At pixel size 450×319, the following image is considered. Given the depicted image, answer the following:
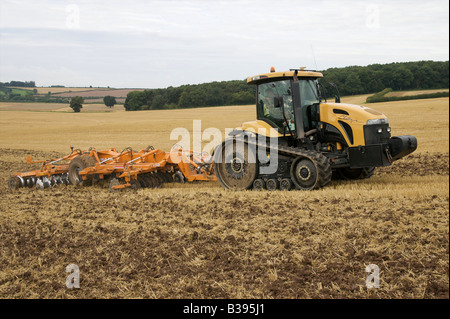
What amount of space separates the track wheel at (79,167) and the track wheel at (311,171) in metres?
6.12

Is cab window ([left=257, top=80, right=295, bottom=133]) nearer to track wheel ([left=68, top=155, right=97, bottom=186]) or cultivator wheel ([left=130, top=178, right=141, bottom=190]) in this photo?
cultivator wheel ([left=130, top=178, right=141, bottom=190])

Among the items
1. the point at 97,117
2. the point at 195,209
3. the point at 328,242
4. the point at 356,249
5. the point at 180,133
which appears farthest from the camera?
the point at 97,117

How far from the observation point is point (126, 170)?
1193 centimetres

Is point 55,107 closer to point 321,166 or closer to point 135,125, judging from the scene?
point 135,125

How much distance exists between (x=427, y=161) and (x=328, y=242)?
977 centimetres

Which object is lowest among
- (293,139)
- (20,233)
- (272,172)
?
(20,233)

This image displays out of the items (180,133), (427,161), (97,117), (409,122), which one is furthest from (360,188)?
(97,117)

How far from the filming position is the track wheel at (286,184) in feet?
31.9

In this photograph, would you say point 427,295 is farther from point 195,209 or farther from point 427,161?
point 427,161

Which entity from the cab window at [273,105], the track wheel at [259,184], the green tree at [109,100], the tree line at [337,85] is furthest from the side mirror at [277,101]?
the green tree at [109,100]

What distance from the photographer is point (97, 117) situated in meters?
49.8

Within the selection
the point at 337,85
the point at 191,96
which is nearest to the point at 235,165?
the point at 337,85

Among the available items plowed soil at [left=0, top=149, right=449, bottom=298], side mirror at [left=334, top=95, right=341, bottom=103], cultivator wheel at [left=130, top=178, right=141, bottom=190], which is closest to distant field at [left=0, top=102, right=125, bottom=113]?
cultivator wheel at [left=130, top=178, right=141, bottom=190]

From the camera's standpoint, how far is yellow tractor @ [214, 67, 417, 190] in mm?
9141
